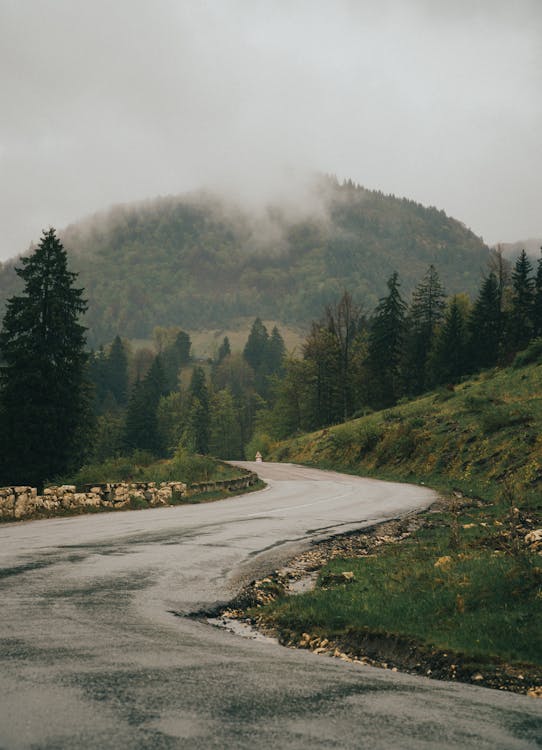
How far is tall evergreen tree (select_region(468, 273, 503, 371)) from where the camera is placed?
208 ft

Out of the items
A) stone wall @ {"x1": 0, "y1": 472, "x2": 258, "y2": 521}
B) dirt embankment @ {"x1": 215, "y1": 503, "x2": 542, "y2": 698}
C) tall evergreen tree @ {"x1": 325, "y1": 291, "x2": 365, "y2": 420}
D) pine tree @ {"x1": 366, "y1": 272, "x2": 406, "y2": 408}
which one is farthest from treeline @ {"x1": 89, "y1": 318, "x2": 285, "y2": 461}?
dirt embankment @ {"x1": 215, "y1": 503, "x2": 542, "y2": 698}

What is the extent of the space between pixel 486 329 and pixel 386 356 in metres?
10.9

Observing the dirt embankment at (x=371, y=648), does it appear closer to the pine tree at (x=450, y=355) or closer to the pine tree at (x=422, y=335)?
the pine tree at (x=450, y=355)

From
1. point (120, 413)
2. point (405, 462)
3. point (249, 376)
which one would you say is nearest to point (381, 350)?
point (405, 462)

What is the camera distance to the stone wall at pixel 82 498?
16891 mm

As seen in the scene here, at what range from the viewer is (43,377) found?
3362 cm

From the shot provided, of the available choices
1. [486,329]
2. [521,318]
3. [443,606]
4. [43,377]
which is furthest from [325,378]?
[443,606]

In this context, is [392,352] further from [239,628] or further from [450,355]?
[239,628]

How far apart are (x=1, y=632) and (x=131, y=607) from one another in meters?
1.66

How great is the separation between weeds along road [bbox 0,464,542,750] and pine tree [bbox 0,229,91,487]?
2465 centimetres

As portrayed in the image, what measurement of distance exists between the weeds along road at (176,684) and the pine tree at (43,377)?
2465 cm

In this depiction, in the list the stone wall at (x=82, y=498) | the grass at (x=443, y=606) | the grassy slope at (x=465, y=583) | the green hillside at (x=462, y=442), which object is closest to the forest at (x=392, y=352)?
the green hillside at (x=462, y=442)

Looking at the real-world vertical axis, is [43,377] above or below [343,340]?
below

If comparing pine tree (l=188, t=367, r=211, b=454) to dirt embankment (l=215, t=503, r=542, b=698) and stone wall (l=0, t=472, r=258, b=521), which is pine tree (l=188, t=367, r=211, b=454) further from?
dirt embankment (l=215, t=503, r=542, b=698)
